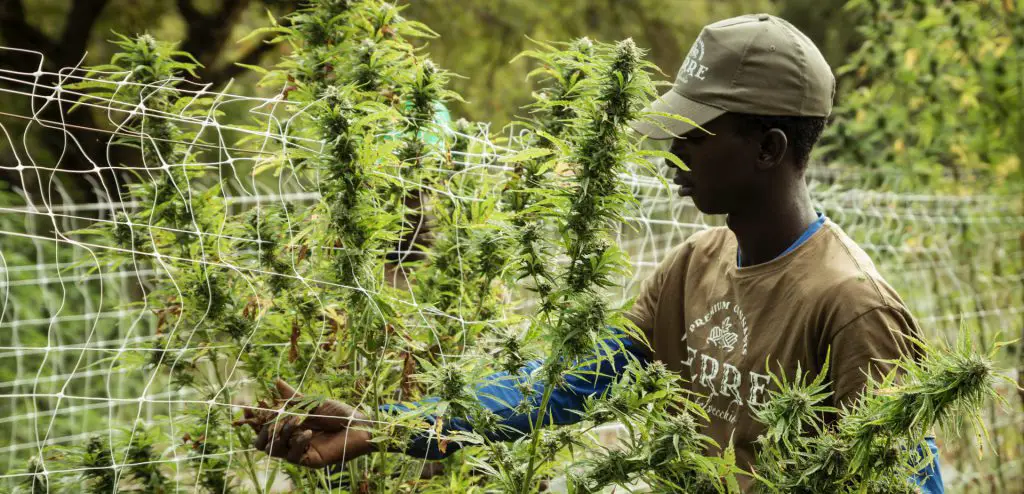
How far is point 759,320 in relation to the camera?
226 centimetres

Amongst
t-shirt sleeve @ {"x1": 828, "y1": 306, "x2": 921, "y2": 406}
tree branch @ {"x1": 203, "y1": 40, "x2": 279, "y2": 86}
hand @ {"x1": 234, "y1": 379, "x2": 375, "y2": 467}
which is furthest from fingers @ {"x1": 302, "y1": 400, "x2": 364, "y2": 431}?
tree branch @ {"x1": 203, "y1": 40, "x2": 279, "y2": 86}

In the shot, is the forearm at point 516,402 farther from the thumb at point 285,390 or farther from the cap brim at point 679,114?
the cap brim at point 679,114

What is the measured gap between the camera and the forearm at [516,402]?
1.95 meters

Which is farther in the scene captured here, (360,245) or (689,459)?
(360,245)

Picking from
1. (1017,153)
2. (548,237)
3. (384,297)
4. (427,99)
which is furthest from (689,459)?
(1017,153)

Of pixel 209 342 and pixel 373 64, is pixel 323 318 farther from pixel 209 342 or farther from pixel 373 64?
pixel 373 64

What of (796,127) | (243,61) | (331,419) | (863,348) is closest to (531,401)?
(331,419)

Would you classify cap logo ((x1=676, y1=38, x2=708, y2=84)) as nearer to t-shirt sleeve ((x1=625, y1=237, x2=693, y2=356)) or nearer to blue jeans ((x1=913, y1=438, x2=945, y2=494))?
t-shirt sleeve ((x1=625, y1=237, x2=693, y2=356))

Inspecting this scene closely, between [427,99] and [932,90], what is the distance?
4.54m

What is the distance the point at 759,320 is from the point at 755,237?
0.20m

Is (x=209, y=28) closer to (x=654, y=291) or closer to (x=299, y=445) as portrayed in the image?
(x=654, y=291)

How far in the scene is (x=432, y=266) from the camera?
232 centimetres

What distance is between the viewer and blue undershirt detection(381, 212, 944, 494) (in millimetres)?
1903

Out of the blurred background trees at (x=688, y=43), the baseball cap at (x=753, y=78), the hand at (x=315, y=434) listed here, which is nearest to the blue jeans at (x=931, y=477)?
the baseball cap at (x=753, y=78)
